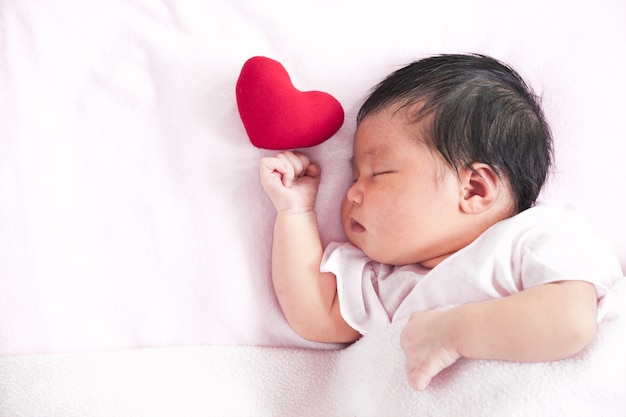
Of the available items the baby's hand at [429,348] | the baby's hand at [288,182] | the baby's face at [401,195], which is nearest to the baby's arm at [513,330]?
the baby's hand at [429,348]

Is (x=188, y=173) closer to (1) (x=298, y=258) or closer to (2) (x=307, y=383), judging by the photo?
(1) (x=298, y=258)

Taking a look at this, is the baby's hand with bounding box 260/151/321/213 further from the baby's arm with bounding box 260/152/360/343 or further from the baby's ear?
the baby's ear

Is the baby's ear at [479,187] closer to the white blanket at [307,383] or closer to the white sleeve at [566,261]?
the white sleeve at [566,261]

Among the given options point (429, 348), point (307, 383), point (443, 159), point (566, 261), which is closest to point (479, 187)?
point (443, 159)

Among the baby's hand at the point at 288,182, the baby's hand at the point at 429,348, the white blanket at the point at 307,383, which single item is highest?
the baby's hand at the point at 288,182

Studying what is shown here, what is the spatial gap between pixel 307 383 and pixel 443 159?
0.46m

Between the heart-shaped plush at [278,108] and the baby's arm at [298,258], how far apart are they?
0.05m

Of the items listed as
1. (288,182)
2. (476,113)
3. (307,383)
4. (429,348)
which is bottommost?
(307,383)

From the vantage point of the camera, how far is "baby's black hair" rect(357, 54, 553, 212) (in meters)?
1.08

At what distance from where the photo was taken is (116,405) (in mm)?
1082

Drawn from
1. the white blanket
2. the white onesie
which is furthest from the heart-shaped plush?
the white blanket

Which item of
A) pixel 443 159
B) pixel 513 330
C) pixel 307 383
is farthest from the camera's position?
pixel 307 383

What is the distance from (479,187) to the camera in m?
1.10

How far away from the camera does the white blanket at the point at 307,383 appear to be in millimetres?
943
